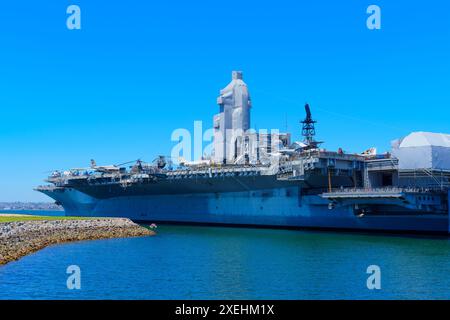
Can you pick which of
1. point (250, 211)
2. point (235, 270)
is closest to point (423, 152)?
point (250, 211)

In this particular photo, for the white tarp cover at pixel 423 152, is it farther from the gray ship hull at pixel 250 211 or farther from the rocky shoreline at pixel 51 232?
the rocky shoreline at pixel 51 232

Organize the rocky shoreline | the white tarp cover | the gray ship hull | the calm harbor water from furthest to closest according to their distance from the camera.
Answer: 1. the gray ship hull
2. the white tarp cover
3. the rocky shoreline
4. the calm harbor water

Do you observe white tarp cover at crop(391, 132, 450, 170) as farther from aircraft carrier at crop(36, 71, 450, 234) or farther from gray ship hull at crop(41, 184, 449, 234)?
gray ship hull at crop(41, 184, 449, 234)

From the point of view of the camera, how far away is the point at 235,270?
22.4 metres

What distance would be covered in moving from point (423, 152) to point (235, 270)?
19.2 m

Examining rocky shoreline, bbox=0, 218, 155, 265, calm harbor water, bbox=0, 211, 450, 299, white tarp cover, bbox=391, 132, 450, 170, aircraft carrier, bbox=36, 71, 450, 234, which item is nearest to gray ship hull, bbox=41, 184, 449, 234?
aircraft carrier, bbox=36, 71, 450, 234

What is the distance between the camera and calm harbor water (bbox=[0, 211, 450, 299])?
18.0m

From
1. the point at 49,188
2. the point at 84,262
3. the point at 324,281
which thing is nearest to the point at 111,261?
the point at 84,262

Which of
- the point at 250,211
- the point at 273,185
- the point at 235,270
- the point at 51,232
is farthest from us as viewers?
the point at 250,211

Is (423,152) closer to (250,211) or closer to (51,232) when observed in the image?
(250,211)

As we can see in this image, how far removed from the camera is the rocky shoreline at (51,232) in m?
26.9

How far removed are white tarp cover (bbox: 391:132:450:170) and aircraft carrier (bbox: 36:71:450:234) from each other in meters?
0.06
